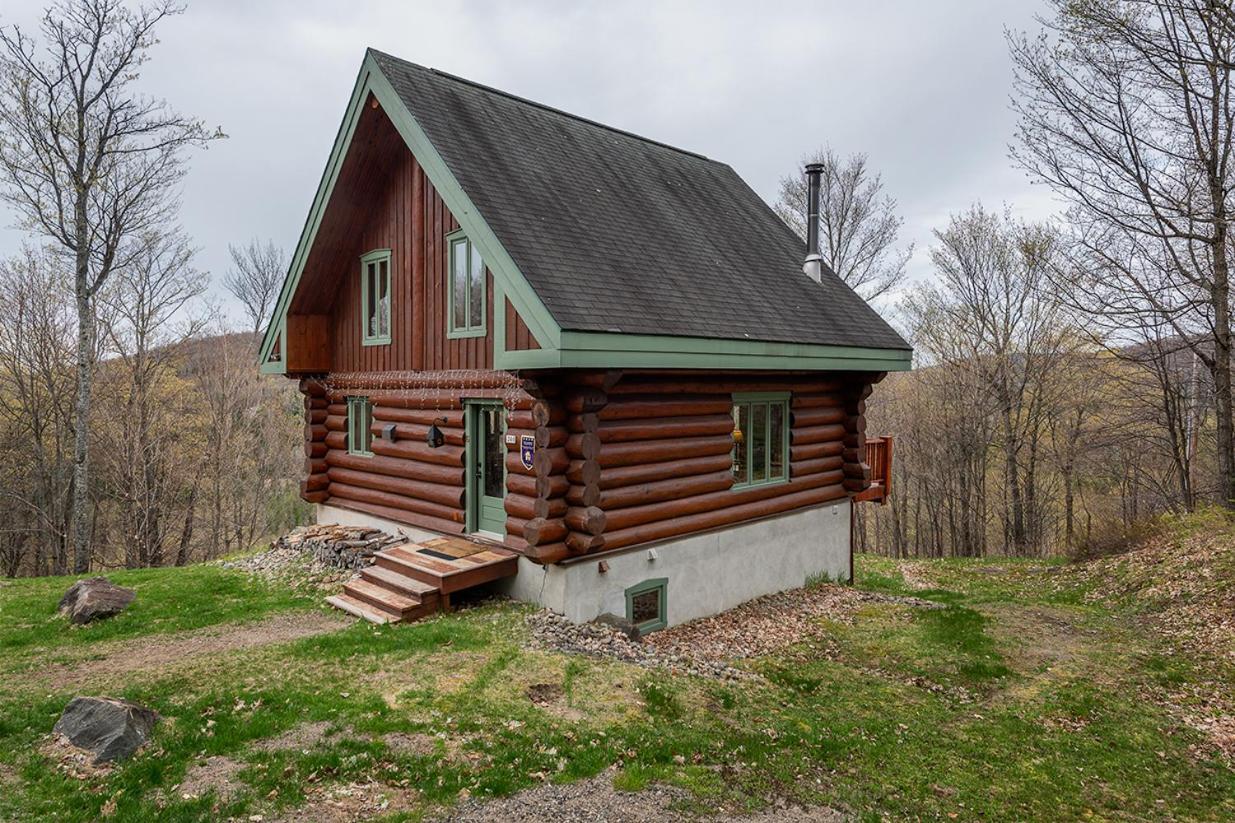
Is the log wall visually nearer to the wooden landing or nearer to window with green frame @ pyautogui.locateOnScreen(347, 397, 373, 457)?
window with green frame @ pyautogui.locateOnScreen(347, 397, 373, 457)

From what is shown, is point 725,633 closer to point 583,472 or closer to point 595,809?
point 583,472

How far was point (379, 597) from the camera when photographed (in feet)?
30.3

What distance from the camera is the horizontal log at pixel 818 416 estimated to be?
12.5 metres

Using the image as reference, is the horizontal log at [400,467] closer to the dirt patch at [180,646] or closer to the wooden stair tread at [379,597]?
the wooden stair tread at [379,597]

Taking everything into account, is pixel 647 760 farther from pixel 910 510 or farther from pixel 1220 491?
pixel 910 510

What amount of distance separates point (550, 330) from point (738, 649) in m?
5.05

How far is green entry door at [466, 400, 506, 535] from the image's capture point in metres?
10.3

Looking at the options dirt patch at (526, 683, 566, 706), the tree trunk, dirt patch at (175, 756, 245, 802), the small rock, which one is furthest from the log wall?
the tree trunk

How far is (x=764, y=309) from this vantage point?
36.9 ft

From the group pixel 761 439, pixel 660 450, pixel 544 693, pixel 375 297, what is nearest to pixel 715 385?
pixel 660 450

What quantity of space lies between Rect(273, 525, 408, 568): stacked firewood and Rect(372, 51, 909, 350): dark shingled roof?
5669 mm

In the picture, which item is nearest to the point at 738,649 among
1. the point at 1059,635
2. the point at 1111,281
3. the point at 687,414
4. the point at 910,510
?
the point at 687,414

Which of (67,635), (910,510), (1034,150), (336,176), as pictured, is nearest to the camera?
(67,635)

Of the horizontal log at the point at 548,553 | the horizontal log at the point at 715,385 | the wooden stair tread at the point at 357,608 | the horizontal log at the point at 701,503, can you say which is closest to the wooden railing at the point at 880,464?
the horizontal log at the point at 701,503
